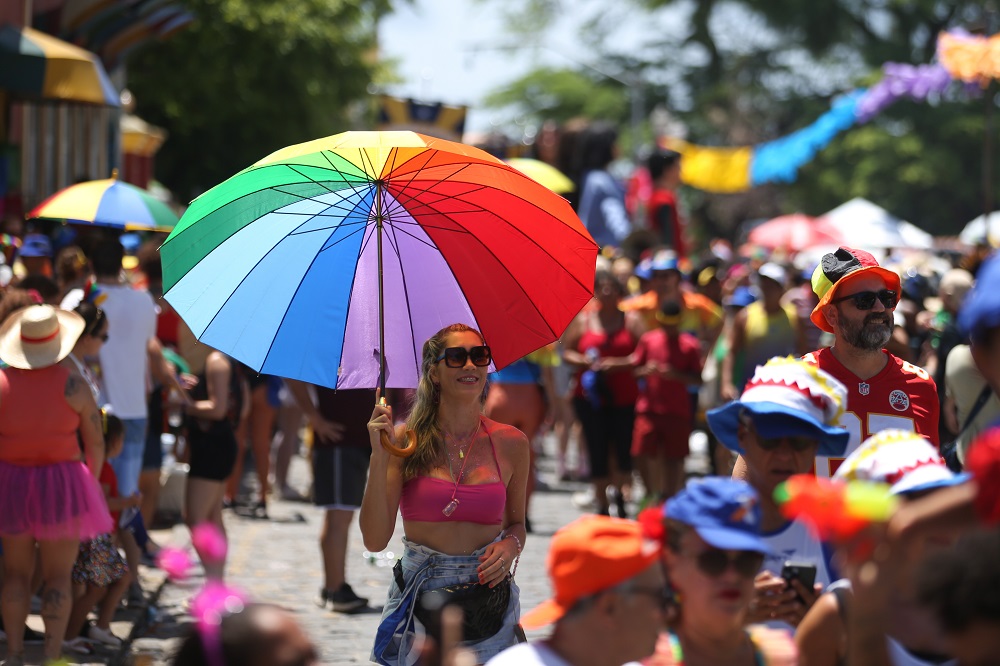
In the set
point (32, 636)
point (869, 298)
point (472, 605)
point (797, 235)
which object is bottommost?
point (32, 636)

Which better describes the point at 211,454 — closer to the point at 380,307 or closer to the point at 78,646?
the point at 78,646

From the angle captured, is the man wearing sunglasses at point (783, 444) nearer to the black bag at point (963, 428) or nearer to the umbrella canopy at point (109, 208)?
the black bag at point (963, 428)

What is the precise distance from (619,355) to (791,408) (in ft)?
26.4

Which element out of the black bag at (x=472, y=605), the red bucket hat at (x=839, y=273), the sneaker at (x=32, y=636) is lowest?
the sneaker at (x=32, y=636)

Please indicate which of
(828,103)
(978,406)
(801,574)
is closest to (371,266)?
(801,574)

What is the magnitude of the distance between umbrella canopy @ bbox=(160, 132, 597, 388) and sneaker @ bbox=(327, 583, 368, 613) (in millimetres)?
3358

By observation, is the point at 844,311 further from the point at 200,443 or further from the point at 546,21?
the point at 546,21

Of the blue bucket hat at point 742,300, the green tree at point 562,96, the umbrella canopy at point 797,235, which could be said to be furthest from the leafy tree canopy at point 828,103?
the blue bucket hat at point 742,300

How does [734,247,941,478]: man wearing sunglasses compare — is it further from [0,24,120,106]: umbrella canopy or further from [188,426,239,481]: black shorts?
[0,24,120,106]: umbrella canopy

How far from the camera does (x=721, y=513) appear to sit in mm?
3236

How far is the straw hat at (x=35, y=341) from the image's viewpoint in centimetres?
664

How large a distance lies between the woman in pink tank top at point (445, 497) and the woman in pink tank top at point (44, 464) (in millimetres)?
2327

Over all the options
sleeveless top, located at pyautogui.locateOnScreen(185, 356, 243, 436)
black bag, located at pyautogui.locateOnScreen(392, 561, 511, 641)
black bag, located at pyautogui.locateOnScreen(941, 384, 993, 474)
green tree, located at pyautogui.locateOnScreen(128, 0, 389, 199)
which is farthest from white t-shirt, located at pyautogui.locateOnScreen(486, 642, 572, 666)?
green tree, located at pyautogui.locateOnScreen(128, 0, 389, 199)

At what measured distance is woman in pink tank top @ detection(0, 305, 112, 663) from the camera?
6.68 m
